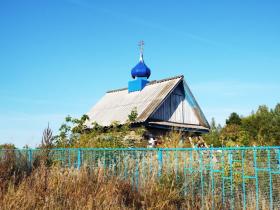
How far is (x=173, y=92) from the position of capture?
22.0m

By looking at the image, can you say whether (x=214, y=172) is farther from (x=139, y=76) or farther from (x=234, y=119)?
(x=234, y=119)

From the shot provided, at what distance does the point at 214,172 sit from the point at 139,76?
1738 cm

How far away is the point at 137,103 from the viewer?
21.9 m

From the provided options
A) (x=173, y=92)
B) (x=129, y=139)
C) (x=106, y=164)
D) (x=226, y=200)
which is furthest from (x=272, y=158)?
(x=173, y=92)

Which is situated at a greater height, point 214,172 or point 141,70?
point 141,70

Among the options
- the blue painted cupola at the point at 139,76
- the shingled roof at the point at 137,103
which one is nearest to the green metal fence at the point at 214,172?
the shingled roof at the point at 137,103

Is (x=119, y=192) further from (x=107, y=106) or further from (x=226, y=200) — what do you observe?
(x=107, y=106)

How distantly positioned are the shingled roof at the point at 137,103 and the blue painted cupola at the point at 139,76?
0.41 metres

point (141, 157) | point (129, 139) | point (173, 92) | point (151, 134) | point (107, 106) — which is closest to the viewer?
point (141, 157)

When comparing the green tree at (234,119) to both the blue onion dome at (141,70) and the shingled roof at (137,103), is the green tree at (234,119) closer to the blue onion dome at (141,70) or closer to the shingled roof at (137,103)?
the shingled roof at (137,103)

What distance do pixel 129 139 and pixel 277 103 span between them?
32.9 meters

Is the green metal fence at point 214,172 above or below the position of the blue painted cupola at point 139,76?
below

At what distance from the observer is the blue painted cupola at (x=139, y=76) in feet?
79.0

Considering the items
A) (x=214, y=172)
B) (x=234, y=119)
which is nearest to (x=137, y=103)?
(x=214, y=172)
